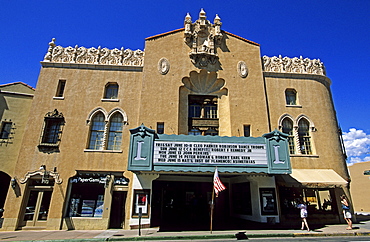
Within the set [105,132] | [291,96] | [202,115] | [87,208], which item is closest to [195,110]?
[202,115]

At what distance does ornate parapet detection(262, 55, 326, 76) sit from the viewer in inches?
751

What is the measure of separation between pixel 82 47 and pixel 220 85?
11352 millimetres

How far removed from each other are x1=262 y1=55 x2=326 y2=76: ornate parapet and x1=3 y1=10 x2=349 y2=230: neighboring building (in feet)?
0.32

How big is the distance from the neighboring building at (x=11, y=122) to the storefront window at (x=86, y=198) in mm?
4052

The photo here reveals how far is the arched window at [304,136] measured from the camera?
17.3 m

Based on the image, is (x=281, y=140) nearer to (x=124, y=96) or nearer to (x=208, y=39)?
(x=208, y=39)

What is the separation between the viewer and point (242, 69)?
1841cm

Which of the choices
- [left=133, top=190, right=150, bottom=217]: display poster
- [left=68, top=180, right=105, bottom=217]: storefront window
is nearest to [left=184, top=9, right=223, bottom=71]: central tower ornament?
[left=133, top=190, right=150, bottom=217]: display poster

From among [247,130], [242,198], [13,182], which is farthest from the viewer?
[247,130]

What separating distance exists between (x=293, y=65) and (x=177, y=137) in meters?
12.5

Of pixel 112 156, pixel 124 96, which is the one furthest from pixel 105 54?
pixel 112 156

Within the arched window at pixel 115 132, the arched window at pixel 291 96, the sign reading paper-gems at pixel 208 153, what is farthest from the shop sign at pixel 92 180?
the arched window at pixel 291 96

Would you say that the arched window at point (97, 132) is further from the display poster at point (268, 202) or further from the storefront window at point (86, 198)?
the display poster at point (268, 202)

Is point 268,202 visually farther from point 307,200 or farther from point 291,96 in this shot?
point 291,96
